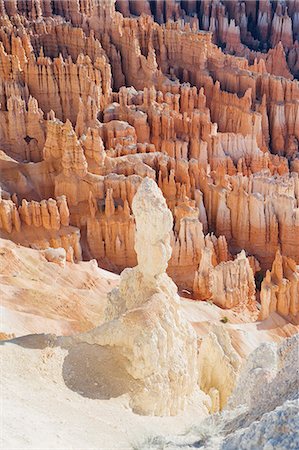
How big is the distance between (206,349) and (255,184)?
1253 centimetres

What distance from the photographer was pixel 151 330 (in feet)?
29.8

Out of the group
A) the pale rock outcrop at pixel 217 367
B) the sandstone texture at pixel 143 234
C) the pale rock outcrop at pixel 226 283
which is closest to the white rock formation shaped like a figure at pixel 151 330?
the sandstone texture at pixel 143 234

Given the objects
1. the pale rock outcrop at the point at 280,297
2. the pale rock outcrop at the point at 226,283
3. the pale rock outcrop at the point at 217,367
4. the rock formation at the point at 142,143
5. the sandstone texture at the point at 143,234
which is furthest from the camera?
the rock formation at the point at 142,143

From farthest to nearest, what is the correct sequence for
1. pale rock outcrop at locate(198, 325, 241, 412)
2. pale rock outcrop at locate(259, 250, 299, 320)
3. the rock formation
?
the rock formation, pale rock outcrop at locate(259, 250, 299, 320), pale rock outcrop at locate(198, 325, 241, 412)

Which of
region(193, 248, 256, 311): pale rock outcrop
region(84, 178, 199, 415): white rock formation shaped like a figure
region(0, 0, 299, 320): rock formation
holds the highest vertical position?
region(84, 178, 199, 415): white rock formation shaped like a figure

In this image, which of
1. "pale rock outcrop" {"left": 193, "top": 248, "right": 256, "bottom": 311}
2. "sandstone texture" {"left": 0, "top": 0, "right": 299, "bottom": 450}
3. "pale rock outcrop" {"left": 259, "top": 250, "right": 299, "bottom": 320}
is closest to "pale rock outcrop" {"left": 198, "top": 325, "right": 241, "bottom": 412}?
"sandstone texture" {"left": 0, "top": 0, "right": 299, "bottom": 450}

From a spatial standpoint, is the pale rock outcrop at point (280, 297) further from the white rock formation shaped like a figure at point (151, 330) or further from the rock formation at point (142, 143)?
the white rock formation shaped like a figure at point (151, 330)

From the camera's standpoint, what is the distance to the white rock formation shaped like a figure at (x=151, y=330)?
29.0 ft

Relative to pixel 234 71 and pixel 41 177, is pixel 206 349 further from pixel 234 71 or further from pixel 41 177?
pixel 234 71

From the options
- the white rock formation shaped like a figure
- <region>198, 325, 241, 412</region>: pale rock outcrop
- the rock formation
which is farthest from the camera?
the rock formation

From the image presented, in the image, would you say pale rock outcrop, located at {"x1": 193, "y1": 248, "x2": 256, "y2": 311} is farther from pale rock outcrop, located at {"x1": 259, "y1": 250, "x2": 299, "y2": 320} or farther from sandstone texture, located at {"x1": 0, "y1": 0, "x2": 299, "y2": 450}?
pale rock outcrop, located at {"x1": 259, "y1": 250, "x2": 299, "y2": 320}

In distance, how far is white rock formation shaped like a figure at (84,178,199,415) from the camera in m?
8.85

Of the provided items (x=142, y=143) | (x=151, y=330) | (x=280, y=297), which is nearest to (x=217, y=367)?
(x=151, y=330)

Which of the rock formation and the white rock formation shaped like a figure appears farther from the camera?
the rock formation
